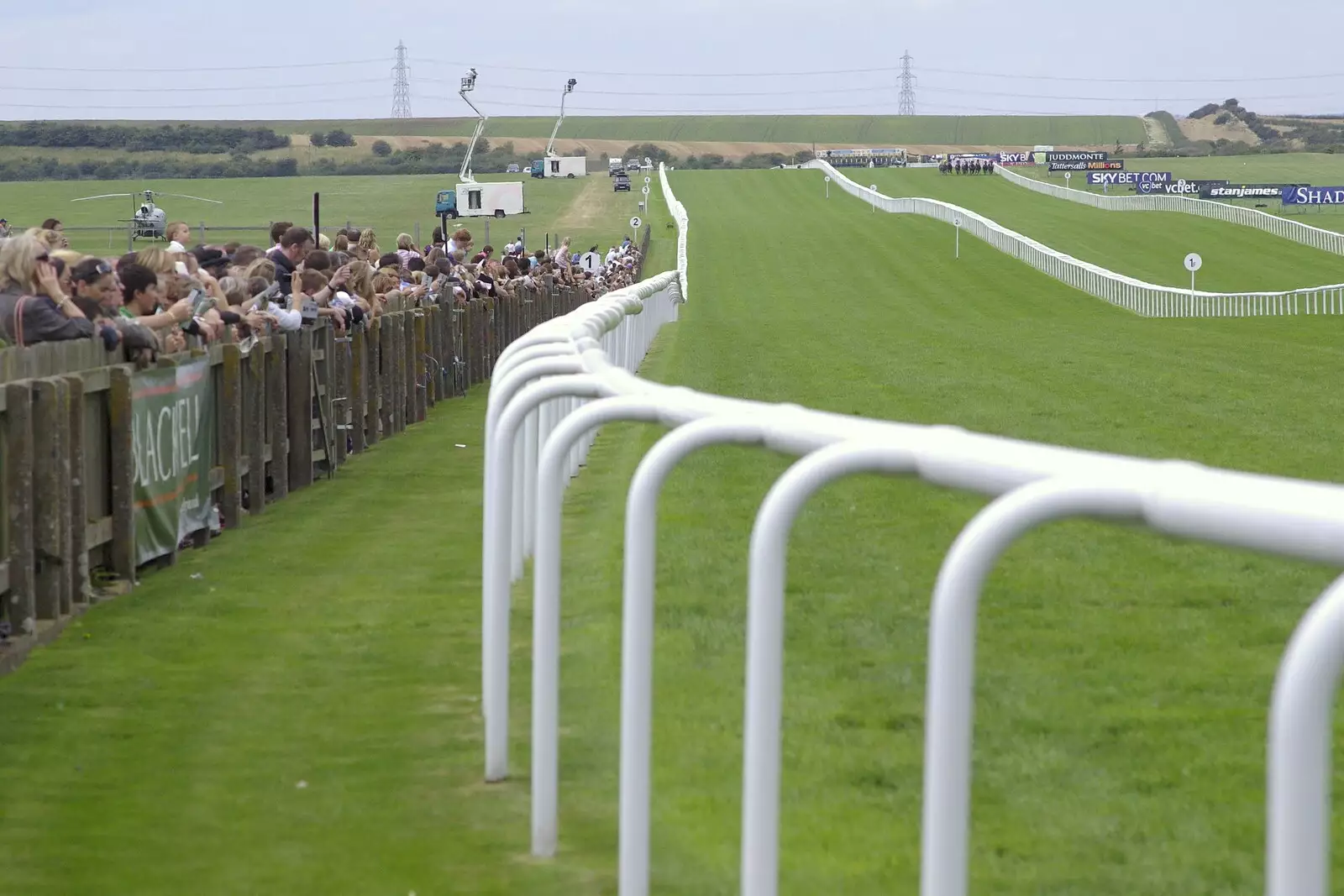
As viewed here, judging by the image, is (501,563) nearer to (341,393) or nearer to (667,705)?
(667,705)

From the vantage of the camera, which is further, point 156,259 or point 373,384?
point 373,384

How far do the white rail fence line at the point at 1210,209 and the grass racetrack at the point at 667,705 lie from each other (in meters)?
48.1

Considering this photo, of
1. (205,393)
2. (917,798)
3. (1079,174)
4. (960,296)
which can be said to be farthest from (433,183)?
(917,798)

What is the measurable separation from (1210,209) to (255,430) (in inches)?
2510

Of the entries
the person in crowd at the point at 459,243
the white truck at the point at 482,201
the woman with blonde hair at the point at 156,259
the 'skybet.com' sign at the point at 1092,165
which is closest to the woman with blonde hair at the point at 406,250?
the person in crowd at the point at 459,243

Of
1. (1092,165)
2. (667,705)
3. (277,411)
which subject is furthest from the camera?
(1092,165)

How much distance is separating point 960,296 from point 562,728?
42.0 metres

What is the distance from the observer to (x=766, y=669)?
296 centimetres

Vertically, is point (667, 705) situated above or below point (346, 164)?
below

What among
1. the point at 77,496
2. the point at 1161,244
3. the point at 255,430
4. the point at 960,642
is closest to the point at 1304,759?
the point at 960,642

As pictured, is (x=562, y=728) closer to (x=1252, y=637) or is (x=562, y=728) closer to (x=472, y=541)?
(x=1252, y=637)

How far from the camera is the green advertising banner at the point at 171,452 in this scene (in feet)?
28.6

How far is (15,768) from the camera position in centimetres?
554

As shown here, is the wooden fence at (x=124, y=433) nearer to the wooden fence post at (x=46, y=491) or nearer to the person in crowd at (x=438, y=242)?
the wooden fence post at (x=46, y=491)
